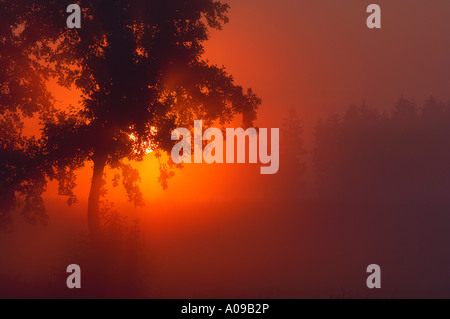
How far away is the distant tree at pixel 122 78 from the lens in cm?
1889

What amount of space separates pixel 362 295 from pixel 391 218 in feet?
97.1

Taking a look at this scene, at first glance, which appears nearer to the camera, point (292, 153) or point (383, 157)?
point (383, 157)

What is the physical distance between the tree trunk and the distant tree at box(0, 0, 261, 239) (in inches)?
1.8

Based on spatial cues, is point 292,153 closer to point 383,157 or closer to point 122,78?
point 383,157

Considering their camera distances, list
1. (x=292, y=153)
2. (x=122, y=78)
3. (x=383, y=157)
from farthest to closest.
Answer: (x=292, y=153) → (x=383, y=157) → (x=122, y=78)

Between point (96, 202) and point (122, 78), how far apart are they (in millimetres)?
5948

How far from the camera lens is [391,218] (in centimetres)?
4503

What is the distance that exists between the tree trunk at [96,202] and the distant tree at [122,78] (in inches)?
1.8

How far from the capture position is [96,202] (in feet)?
64.5

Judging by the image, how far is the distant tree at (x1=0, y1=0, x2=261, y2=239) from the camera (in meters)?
18.9

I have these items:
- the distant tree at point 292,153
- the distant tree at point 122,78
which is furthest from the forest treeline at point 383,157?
the distant tree at point 122,78

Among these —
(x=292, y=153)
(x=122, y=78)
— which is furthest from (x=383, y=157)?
(x=122, y=78)

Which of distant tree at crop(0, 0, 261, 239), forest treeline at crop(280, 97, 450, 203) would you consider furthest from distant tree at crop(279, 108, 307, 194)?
distant tree at crop(0, 0, 261, 239)

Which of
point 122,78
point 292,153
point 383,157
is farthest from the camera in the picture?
point 292,153
